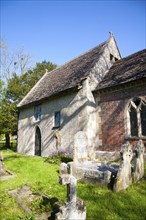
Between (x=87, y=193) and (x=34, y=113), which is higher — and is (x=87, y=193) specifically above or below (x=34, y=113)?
below

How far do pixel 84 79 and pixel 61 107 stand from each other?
3.35m

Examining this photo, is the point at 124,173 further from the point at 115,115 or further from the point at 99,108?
the point at 99,108

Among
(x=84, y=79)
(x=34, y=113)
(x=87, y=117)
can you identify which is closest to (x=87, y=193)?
(x=87, y=117)

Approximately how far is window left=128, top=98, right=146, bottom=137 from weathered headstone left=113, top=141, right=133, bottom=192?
4.42 metres

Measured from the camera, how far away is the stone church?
11328mm

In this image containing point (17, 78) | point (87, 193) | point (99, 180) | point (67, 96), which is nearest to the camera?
point (87, 193)

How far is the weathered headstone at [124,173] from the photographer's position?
6332 mm

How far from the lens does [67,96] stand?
14383 millimetres

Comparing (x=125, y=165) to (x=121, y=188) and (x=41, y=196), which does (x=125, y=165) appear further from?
(x=41, y=196)

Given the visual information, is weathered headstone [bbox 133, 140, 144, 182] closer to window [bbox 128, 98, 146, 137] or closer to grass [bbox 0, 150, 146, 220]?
grass [bbox 0, 150, 146, 220]

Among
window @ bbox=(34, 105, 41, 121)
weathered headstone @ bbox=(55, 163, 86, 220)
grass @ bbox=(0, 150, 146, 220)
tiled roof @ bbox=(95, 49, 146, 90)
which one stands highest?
tiled roof @ bbox=(95, 49, 146, 90)

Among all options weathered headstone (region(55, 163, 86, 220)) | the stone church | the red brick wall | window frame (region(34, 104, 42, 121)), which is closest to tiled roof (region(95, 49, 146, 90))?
the stone church

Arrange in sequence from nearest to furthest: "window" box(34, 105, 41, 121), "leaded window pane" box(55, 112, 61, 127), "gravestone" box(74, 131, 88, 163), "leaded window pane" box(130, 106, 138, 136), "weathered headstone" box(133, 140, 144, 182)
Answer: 1. "weathered headstone" box(133, 140, 144, 182)
2. "gravestone" box(74, 131, 88, 163)
3. "leaded window pane" box(130, 106, 138, 136)
4. "leaded window pane" box(55, 112, 61, 127)
5. "window" box(34, 105, 41, 121)

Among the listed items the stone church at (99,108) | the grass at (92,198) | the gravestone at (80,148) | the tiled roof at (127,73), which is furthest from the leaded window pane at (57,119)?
the grass at (92,198)
